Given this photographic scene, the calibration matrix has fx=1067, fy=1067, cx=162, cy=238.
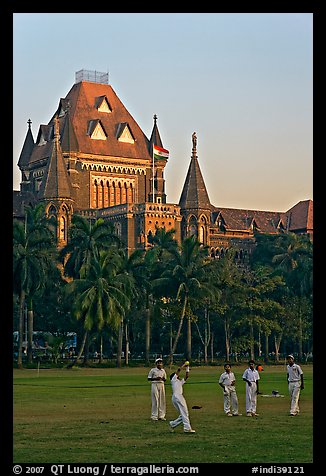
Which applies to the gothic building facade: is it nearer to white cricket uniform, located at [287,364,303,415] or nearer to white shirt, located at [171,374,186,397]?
white cricket uniform, located at [287,364,303,415]

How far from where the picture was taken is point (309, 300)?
78500 mm

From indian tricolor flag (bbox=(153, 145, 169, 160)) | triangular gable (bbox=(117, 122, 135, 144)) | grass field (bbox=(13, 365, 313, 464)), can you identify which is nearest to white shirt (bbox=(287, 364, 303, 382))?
grass field (bbox=(13, 365, 313, 464))

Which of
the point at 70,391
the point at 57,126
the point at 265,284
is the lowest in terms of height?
the point at 70,391

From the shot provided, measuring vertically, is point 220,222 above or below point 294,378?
above

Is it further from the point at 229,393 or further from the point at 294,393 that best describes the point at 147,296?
the point at 294,393

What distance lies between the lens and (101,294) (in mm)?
58375

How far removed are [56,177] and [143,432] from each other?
273ft

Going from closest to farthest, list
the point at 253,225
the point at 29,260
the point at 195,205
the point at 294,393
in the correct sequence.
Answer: the point at 294,393
the point at 29,260
the point at 195,205
the point at 253,225

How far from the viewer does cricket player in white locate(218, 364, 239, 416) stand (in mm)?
24062

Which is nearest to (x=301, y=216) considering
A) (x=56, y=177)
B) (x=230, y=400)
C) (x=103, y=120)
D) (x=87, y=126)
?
(x=103, y=120)

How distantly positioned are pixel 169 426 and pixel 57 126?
84.0 metres

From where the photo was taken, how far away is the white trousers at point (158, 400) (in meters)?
23.2
